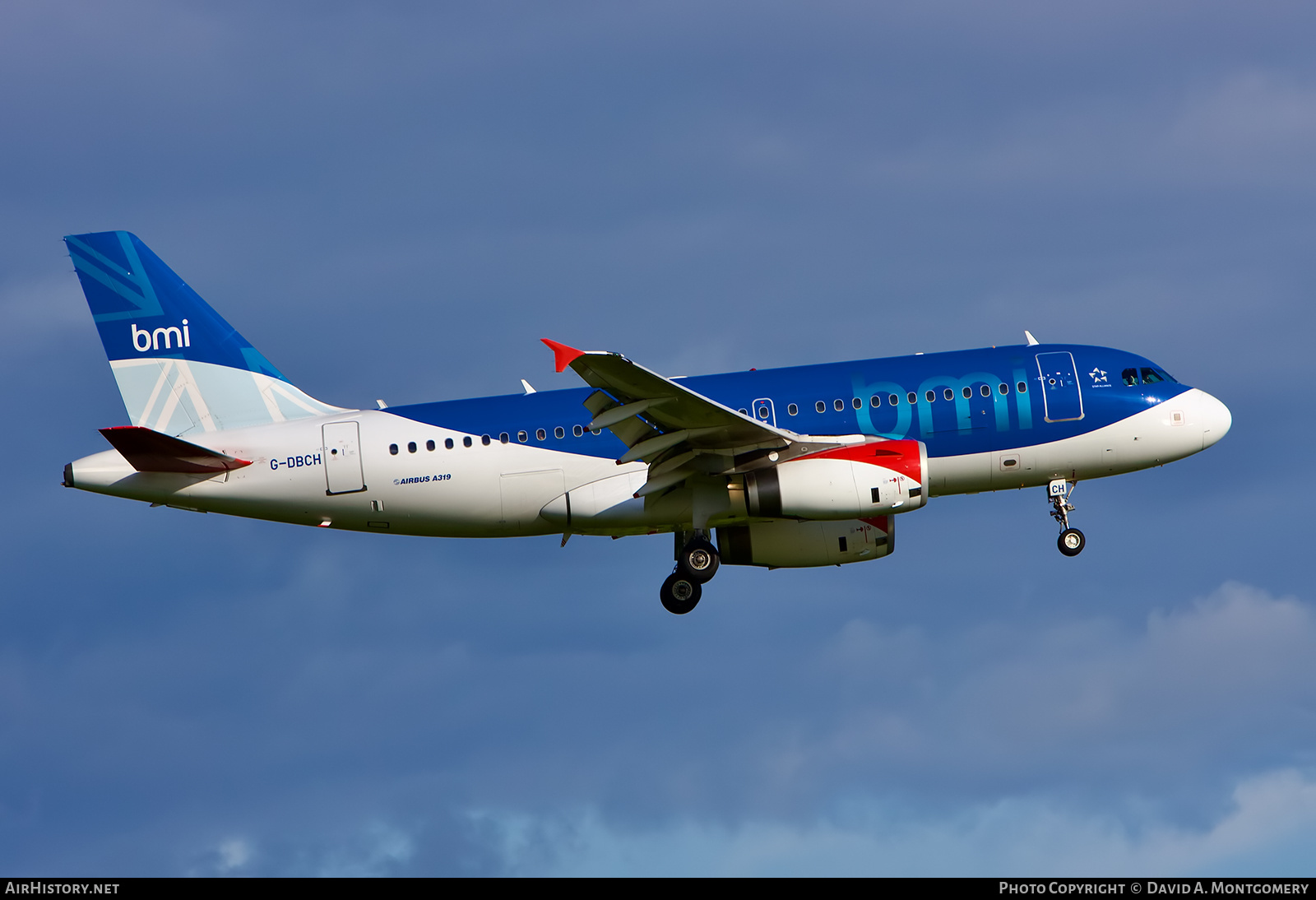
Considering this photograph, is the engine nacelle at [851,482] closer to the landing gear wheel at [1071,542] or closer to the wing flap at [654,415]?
the wing flap at [654,415]

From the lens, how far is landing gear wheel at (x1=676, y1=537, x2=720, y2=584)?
4031 cm

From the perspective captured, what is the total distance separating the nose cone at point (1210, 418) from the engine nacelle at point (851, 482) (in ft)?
28.8

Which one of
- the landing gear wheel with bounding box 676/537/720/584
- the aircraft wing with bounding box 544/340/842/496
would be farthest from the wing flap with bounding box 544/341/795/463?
the landing gear wheel with bounding box 676/537/720/584

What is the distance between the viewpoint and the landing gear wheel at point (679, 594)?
40531mm

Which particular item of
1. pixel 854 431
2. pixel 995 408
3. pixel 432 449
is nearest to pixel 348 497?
pixel 432 449

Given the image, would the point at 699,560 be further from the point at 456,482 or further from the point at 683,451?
the point at 456,482

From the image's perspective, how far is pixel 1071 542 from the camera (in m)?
40.9

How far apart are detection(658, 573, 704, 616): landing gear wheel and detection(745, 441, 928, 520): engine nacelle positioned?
3987 millimetres

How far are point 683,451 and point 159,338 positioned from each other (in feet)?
51.6

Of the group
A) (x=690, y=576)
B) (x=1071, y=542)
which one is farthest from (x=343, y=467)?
(x=1071, y=542)

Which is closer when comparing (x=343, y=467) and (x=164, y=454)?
(x=164, y=454)

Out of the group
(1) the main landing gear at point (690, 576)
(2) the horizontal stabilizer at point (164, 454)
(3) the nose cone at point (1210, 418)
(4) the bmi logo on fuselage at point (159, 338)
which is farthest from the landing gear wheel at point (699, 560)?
(4) the bmi logo on fuselage at point (159, 338)

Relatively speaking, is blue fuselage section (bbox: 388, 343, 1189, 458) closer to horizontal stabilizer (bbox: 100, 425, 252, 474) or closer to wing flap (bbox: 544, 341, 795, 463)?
wing flap (bbox: 544, 341, 795, 463)
